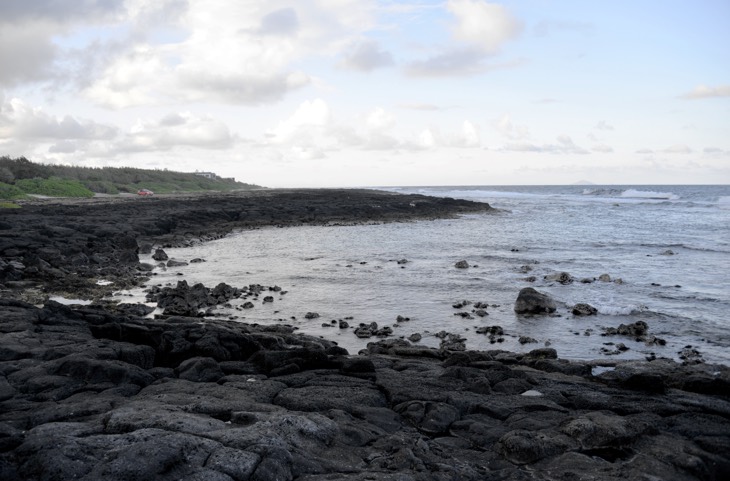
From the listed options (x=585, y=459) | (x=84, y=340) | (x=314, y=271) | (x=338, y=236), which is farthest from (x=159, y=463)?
(x=338, y=236)

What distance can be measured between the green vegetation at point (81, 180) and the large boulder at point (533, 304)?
5134 cm

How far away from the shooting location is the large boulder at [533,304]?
658 inches

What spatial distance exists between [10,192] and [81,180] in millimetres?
24993

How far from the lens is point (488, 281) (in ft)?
72.4

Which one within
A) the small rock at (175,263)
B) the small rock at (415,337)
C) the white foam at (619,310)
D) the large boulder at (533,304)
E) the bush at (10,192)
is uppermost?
the bush at (10,192)

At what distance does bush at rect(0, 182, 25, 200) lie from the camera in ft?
169

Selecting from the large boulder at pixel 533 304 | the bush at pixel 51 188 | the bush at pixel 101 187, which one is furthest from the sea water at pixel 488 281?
the bush at pixel 101 187

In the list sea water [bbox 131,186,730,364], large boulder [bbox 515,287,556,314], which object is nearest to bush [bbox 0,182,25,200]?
sea water [bbox 131,186,730,364]

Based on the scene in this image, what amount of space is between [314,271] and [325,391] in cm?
1601

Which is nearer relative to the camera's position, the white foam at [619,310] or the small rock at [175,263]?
the white foam at [619,310]

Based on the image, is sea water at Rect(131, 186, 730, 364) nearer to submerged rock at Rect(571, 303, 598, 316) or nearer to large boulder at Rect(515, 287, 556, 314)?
submerged rock at Rect(571, 303, 598, 316)

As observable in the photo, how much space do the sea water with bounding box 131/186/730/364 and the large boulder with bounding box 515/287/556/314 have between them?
0.38m

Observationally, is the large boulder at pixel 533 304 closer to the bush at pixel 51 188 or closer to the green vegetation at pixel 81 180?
the green vegetation at pixel 81 180

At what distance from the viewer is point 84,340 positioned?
33.5ft
